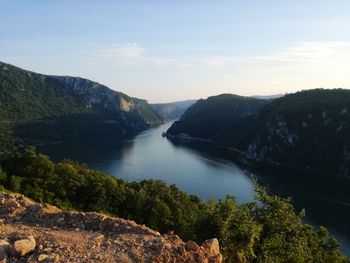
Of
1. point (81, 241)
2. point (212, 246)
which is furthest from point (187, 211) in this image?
point (81, 241)

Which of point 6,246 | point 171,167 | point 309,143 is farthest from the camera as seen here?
point 309,143

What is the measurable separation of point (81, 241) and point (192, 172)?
127m

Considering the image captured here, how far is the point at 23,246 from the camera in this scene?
496 inches

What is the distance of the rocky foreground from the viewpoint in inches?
496

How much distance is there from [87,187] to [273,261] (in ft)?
123

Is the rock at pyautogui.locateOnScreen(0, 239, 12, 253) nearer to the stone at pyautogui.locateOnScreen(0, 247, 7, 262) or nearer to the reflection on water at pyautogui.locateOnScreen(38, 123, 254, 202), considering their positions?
the stone at pyautogui.locateOnScreen(0, 247, 7, 262)

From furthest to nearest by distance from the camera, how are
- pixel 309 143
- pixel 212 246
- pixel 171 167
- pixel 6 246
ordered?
pixel 309 143
pixel 171 167
pixel 212 246
pixel 6 246

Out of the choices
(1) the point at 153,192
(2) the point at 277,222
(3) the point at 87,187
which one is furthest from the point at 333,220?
(2) the point at 277,222

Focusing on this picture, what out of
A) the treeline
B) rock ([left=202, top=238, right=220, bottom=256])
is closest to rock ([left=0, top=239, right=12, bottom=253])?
rock ([left=202, top=238, right=220, bottom=256])

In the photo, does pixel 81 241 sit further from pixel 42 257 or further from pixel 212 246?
pixel 212 246

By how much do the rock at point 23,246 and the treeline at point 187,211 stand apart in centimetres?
932

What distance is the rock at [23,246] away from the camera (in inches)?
491

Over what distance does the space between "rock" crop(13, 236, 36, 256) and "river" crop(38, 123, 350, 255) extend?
2893 inches

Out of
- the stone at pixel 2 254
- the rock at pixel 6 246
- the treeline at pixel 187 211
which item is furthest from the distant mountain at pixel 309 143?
the stone at pixel 2 254
